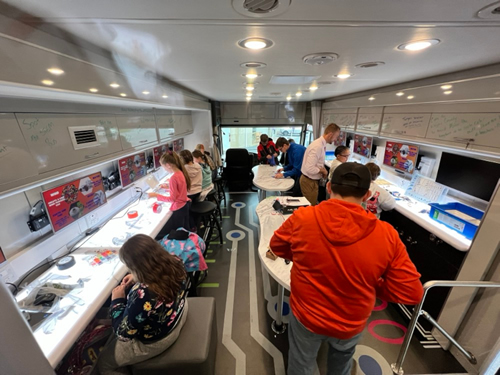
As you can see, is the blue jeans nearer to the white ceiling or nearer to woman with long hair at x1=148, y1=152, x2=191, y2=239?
the white ceiling

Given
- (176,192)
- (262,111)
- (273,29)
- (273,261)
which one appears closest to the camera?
(273,29)

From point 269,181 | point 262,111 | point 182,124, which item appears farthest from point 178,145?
point 262,111

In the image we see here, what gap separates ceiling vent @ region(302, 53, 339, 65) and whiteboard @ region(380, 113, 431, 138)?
4.81 ft

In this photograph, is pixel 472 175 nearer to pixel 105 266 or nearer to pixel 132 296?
pixel 132 296

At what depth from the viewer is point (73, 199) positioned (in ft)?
5.68

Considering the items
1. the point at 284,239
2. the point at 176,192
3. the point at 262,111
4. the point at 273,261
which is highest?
the point at 262,111

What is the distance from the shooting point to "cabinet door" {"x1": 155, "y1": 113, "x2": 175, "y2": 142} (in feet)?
9.08

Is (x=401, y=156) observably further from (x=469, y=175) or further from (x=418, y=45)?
(x=418, y=45)

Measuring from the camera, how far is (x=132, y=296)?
1211mm

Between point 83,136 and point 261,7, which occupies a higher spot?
point 261,7

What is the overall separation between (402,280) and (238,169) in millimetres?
4391

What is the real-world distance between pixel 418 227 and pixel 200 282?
100 inches

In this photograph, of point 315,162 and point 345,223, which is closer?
point 345,223

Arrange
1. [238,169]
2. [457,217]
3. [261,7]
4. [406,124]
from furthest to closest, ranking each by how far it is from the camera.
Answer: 1. [238,169]
2. [406,124]
3. [457,217]
4. [261,7]
